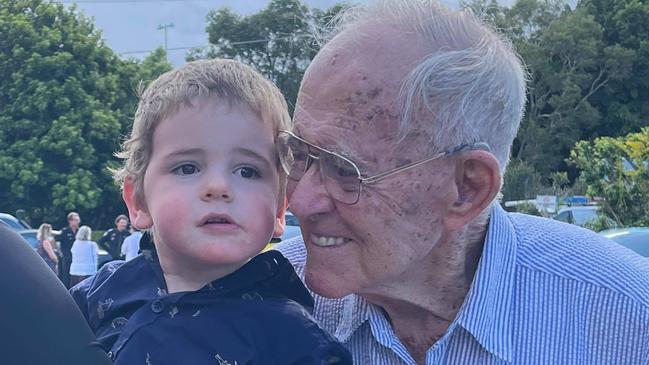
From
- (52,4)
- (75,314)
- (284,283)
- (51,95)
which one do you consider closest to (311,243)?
(284,283)

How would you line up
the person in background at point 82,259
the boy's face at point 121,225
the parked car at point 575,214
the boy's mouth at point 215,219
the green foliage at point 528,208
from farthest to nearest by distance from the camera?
1. the green foliage at point 528,208
2. the parked car at point 575,214
3. the boy's face at point 121,225
4. the person in background at point 82,259
5. the boy's mouth at point 215,219

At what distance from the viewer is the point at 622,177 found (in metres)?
15.2

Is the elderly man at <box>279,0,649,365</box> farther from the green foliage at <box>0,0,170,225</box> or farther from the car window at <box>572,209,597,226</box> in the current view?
the green foliage at <box>0,0,170,225</box>

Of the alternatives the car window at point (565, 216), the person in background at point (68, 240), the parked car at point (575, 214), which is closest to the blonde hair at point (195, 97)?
the person in background at point (68, 240)

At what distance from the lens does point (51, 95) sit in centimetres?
3347

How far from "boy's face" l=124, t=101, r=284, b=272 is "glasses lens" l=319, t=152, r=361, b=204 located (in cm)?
15

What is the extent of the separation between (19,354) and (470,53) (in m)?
1.53

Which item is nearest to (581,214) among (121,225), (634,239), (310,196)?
(121,225)

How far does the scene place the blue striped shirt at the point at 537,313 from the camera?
2426 millimetres

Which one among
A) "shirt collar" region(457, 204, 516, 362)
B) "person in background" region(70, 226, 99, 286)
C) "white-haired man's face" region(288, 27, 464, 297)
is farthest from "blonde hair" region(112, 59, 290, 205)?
"person in background" region(70, 226, 99, 286)

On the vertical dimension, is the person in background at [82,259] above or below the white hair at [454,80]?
below

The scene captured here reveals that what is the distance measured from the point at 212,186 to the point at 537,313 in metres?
0.91

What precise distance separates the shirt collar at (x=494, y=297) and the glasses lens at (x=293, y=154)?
21.7 inches

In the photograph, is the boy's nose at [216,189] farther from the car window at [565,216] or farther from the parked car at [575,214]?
the car window at [565,216]
